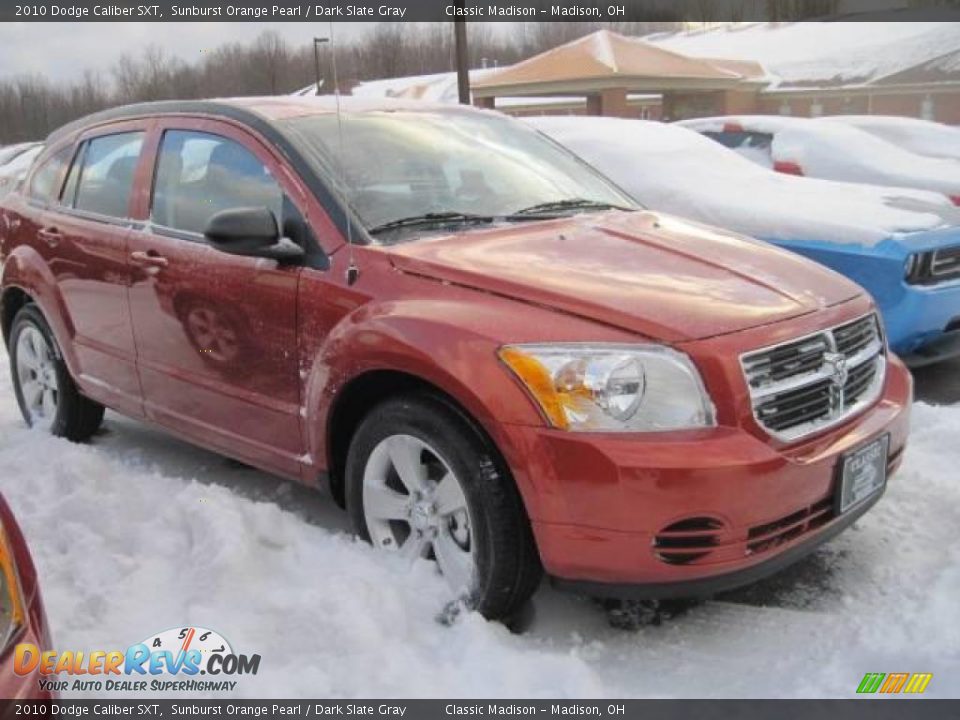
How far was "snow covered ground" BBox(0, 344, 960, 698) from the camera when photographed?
2.61 meters

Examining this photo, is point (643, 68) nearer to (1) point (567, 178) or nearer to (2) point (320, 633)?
(1) point (567, 178)

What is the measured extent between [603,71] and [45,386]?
23.5 m

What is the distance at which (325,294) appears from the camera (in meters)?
3.21

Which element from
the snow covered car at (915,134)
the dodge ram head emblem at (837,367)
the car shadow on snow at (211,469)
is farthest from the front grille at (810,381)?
the snow covered car at (915,134)

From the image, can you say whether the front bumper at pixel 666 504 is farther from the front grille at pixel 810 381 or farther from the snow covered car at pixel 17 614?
the snow covered car at pixel 17 614

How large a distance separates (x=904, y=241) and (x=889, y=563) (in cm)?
241

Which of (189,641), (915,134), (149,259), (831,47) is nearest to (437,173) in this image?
(149,259)

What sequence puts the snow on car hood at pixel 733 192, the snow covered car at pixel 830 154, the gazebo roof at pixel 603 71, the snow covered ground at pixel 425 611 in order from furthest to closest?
the gazebo roof at pixel 603 71
the snow covered car at pixel 830 154
the snow on car hood at pixel 733 192
the snow covered ground at pixel 425 611

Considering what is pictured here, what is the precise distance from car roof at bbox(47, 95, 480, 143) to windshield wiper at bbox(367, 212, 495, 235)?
65cm

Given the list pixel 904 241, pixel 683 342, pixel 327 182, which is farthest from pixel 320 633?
pixel 904 241

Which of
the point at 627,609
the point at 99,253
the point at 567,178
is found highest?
the point at 567,178

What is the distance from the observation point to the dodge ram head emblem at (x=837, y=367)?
2828 millimetres

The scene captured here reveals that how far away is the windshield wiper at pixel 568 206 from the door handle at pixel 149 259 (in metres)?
1.46
